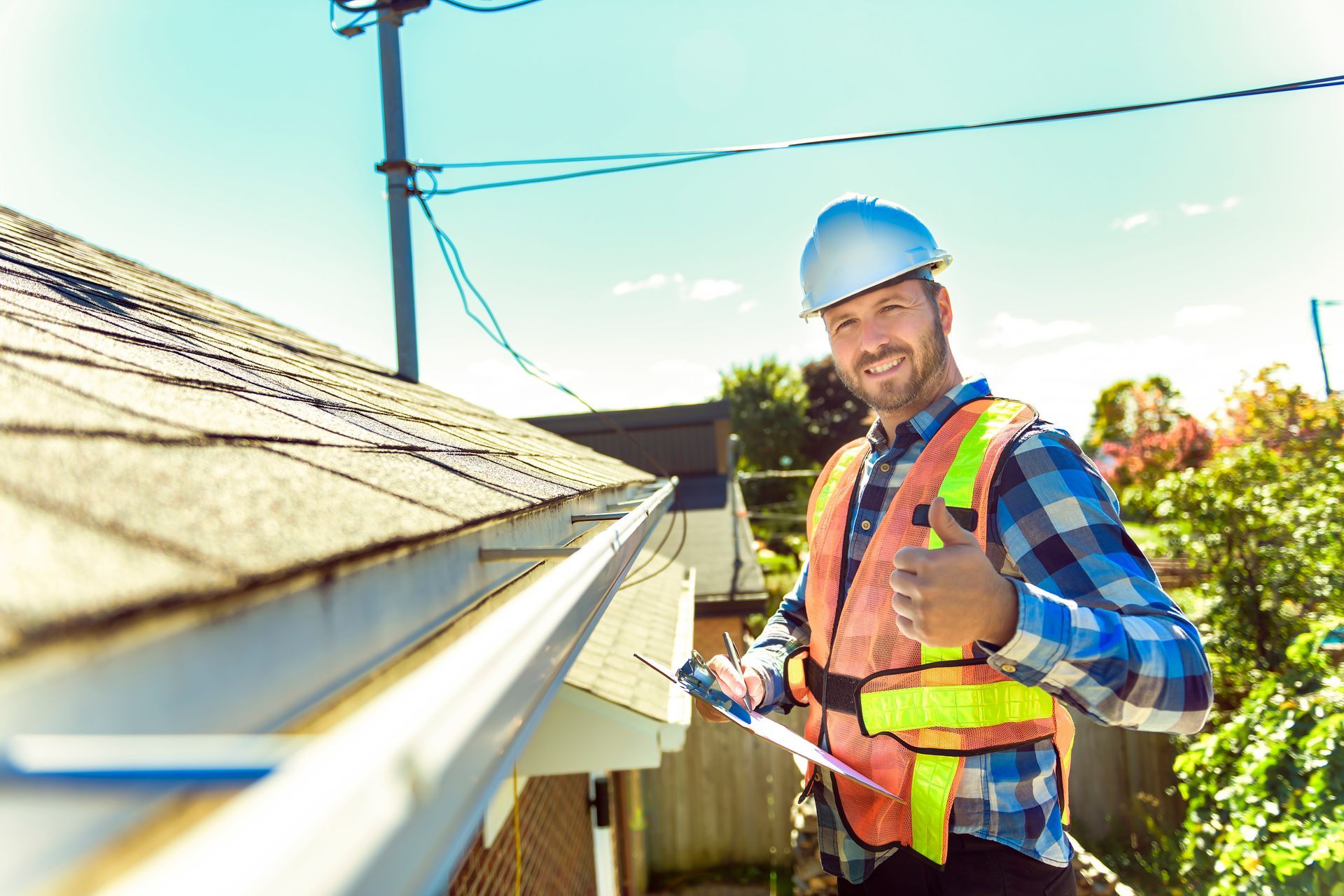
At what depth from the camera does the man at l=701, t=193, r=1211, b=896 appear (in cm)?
135

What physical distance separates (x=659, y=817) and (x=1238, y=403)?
966 centimetres

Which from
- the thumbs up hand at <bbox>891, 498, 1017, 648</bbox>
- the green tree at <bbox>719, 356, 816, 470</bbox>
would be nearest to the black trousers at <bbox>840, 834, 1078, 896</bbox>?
the thumbs up hand at <bbox>891, 498, 1017, 648</bbox>

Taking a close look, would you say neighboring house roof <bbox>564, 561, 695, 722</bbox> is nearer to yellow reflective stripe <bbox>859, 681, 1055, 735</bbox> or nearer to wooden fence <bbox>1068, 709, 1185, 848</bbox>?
yellow reflective stripe <bbox>859, 681, 1055, 735</bbox>

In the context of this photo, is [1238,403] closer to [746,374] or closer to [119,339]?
[119,339]

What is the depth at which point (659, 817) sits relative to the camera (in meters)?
8.80

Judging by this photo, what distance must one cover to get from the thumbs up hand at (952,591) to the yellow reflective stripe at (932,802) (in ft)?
1.61

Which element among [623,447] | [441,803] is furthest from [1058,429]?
[623,447]

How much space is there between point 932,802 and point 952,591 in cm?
68

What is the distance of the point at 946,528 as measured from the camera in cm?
129

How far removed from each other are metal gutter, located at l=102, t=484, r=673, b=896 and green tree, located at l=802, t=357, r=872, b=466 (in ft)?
106

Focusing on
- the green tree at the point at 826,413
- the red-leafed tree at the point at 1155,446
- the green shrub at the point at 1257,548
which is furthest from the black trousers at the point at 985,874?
the green tree at the point at 826,413

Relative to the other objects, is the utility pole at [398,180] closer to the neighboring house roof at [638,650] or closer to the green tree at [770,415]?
the neighboring house roof at [638,650]

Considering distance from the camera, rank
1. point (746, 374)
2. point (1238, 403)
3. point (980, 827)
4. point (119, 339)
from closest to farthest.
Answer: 1. point (119, 339)
2. point (980, 827)
3. point (1238, 403)
4. point (746, 374)

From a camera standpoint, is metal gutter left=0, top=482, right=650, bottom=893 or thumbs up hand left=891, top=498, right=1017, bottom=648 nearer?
metal gutter left=0, top=482, right=650, bottom=893
